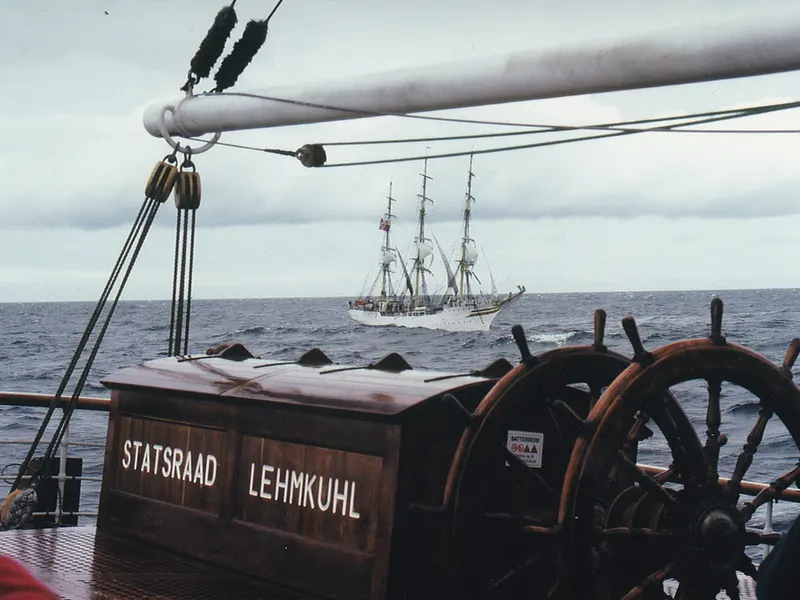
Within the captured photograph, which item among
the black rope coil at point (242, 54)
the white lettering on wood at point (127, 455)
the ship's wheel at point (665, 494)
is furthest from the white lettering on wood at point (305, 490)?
the black rope coil at point (242, 54)

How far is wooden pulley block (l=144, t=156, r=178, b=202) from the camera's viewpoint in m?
6.72

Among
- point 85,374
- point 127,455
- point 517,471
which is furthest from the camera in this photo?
point 85,374

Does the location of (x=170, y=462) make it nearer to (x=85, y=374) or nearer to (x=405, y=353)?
(x=85, y=374)

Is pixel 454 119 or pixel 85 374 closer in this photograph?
pixel 454 119

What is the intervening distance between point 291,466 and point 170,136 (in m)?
3.19

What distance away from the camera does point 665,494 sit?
397 centimetres

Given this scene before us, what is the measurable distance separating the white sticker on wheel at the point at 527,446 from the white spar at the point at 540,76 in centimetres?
169

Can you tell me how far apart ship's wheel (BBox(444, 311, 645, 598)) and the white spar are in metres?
1.21

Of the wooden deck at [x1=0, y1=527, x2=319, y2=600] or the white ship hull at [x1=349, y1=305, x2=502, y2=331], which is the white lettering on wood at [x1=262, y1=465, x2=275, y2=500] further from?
the white ship hull at [x1=349, y1=305, x2=502, y2=331]

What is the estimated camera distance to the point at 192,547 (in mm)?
5359

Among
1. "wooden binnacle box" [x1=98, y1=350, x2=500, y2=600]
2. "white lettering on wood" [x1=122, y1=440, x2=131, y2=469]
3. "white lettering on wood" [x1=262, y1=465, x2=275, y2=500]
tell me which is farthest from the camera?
"white lettering on wood" [x1=122, y1=440, x2=131, y2=469]

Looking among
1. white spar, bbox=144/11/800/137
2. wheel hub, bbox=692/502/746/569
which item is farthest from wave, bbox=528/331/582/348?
wheel hub, bbox=692/502/746/569

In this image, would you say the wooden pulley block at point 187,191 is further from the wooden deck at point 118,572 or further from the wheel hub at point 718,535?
the wheel hub at point 718,535

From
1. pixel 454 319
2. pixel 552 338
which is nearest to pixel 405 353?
pixel 552 338
